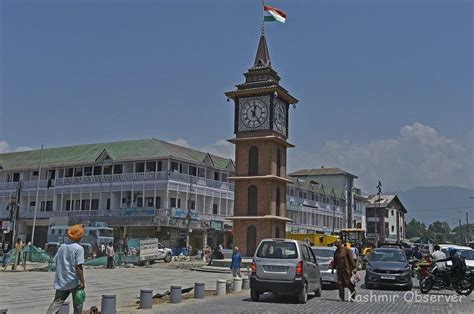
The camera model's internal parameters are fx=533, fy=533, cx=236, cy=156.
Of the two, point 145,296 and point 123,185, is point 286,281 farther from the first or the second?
point 123,185

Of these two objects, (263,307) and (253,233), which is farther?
(253,233)

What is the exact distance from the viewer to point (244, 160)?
119 feet

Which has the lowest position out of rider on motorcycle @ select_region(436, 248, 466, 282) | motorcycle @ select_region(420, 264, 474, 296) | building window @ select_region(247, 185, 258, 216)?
motorcycle @ select_region(420, 264, 474, 296)

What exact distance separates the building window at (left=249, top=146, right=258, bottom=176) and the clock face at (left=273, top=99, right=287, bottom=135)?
2.11 m

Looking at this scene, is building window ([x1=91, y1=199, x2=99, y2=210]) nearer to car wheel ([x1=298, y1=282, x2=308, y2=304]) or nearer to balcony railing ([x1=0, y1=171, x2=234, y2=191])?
balcony railing ([x1=0, y1=171, x2=234, y2=191])

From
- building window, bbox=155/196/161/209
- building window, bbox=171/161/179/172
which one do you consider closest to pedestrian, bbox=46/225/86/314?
building window, bbox=155/196/161/209

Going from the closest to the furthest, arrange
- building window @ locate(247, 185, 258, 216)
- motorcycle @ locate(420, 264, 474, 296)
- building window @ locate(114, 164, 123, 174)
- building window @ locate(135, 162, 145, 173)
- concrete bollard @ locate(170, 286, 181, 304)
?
concrete bollard @ locate(170, 286, 181, 304)
motorcycle @ locate(420, 264, 474, 296)
building window @ locate(247, 185, 258, 216)
building window @ locate(135, 162, 145, 173)
building window @ locate(114, 164, 123, 174)

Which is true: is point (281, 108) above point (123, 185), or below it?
above

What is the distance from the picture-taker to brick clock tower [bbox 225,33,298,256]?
1387 inches

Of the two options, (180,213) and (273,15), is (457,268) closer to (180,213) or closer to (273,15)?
(273,15)

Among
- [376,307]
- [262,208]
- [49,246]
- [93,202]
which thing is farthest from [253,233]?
[93,202]

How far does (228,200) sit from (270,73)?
25.3 m

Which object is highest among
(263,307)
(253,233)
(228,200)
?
(228,200)

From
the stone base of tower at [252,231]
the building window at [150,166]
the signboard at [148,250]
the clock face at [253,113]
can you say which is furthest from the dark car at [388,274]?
the building window at [150,166]
